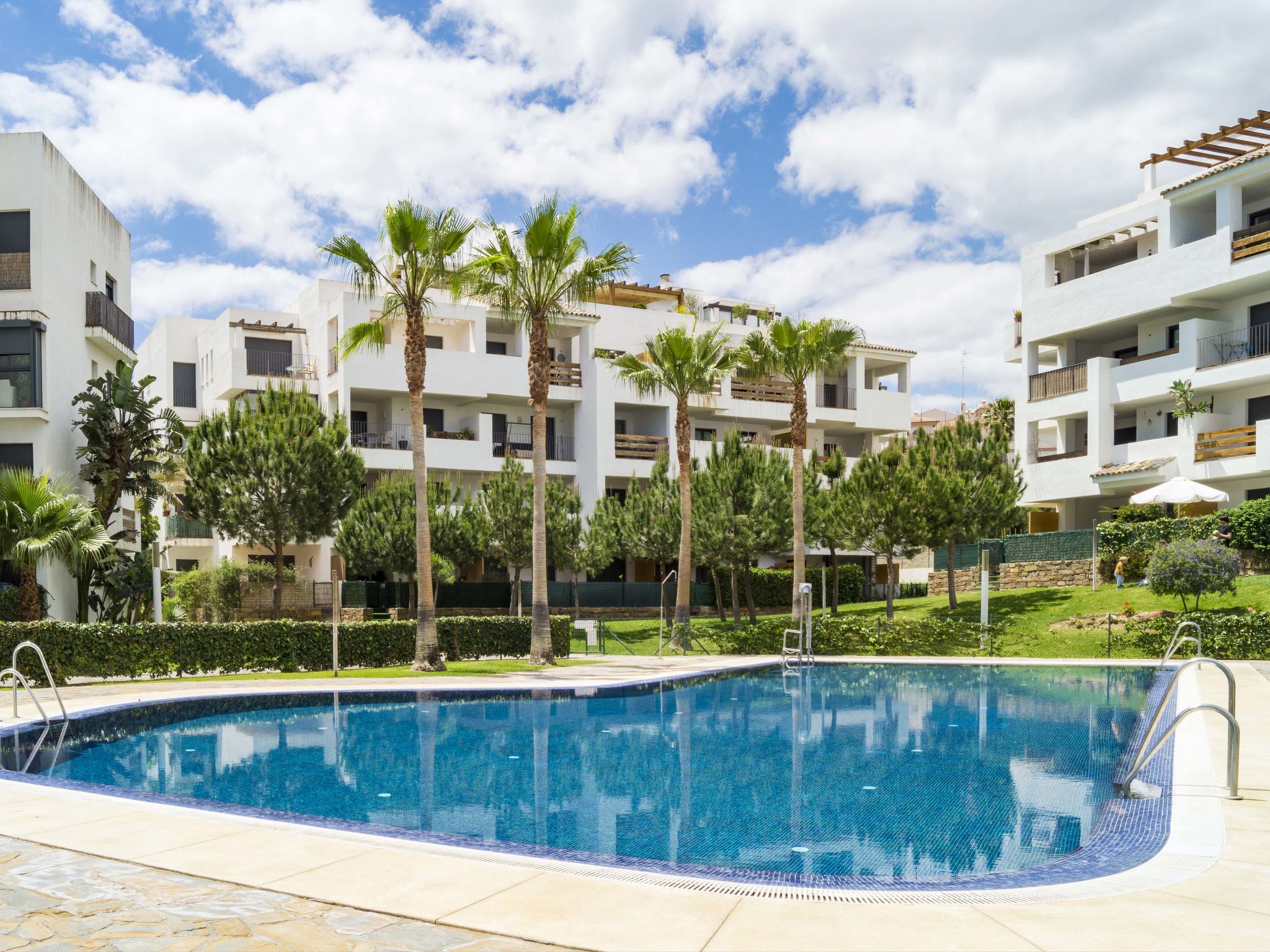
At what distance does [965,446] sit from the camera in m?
34.2

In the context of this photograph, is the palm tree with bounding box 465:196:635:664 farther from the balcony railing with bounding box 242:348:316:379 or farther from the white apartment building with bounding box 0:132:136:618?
the balcony railing with bounding box 242:348:316:379

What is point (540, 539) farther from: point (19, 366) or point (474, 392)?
point (474, 392)

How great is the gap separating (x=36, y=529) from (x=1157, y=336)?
33905 mm

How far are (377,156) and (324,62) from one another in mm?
4809

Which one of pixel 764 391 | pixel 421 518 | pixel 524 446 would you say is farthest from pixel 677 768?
pixel 764 391

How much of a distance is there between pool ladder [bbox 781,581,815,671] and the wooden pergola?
2072 cm

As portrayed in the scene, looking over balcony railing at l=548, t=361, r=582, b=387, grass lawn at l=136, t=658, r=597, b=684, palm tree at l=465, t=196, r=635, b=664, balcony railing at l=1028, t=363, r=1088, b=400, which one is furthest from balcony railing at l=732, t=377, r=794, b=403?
grass lawn at l=136, t=658, r=597, b=684

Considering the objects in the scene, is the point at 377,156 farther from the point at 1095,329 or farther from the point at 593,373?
the point at 1095,329

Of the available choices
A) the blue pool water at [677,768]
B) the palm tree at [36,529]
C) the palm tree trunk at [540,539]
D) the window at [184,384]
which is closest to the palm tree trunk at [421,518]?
the palm tree trunk at [540,539]

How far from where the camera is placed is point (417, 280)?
71.7ft

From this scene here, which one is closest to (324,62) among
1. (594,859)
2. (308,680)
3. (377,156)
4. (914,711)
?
(377,156)

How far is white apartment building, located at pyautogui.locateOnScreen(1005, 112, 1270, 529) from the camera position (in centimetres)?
3188

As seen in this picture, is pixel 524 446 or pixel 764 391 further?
pixel 764 391

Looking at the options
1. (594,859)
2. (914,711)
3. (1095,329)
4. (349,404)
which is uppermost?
(1095,329)
